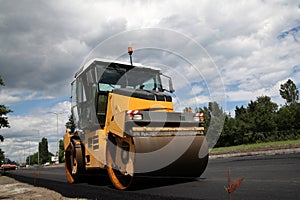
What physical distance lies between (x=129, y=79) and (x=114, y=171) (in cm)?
260

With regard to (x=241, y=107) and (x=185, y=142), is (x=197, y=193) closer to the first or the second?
(x=185, y=142)

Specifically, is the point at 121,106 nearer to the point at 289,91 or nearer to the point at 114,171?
the point at 114,171

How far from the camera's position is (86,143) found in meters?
8.68

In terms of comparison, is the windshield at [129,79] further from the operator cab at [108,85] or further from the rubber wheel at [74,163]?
the rubber wheel at [74,163]

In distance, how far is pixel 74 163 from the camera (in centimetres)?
969

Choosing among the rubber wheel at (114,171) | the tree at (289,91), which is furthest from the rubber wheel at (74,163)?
the tree at (289,91)

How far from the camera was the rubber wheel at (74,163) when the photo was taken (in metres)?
9.00

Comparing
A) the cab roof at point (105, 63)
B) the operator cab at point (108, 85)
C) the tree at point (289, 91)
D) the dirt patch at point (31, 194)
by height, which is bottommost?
the dirt patch at point (31, 194)

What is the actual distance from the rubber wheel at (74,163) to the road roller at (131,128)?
0.10 ft

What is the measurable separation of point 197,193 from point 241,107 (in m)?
62.6

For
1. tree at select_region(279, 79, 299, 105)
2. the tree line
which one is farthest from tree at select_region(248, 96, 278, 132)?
tree at select_region(279, 79, 299, 105)

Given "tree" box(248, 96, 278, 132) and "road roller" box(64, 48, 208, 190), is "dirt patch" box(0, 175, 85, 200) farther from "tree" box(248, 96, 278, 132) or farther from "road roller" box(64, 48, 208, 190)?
"tree" box(248, 96, 278, 132)

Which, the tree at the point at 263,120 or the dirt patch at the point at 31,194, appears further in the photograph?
the tree at the point at 263,120

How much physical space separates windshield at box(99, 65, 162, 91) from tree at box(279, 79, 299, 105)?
246 feet
